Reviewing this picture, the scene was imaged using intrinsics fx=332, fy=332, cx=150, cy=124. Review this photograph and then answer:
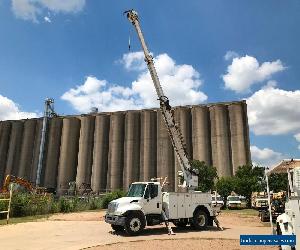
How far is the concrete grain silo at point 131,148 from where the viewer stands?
61219 millimetres

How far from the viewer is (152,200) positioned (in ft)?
58.4

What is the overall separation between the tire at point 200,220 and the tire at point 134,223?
3668mm

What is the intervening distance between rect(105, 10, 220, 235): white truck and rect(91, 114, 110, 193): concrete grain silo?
139 ft

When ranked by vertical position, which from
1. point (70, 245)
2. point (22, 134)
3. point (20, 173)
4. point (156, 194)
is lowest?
point (70, 245)

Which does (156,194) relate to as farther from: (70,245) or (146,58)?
(146,58)

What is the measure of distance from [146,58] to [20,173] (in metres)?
54.1

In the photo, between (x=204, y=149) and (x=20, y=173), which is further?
(x=20, y=173)

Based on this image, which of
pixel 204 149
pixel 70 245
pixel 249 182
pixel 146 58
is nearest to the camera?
pixel 70 245

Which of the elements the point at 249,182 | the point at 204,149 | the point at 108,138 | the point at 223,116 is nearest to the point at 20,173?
the point at 108,138

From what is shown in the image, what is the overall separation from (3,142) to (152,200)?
64.4 metres

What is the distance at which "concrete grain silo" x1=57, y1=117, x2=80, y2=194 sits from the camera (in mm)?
65000

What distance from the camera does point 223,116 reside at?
59.7 metres

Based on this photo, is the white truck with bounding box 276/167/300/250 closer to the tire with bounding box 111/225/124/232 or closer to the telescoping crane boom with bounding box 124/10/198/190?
the tire with bounding box 111/225/124/232

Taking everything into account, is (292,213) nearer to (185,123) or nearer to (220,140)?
(220,140)
